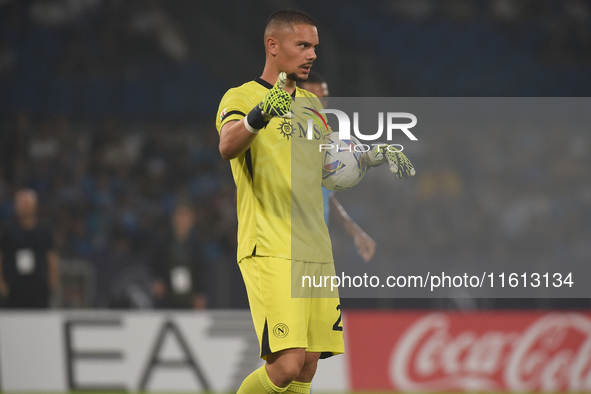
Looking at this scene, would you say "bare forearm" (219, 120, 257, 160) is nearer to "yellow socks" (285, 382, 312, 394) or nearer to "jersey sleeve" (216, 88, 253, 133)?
"jersey sleeve" (216, 88, 253, 133)

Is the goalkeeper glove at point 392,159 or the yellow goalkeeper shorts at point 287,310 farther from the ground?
the goalkeeper glove at point 392,159

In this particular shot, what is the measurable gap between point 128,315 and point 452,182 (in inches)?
160

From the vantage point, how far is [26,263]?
786cm

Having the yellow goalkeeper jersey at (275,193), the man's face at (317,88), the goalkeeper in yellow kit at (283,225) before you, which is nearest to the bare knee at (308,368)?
the goalkeeper in yellow kit at (283,225)

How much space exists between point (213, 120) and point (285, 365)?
8.95 metres

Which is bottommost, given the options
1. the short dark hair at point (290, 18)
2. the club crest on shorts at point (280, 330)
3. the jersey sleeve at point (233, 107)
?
the club crest on shorts at point (280, 330)

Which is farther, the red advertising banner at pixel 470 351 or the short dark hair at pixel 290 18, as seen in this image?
the red advertising banner at pixel 470 351

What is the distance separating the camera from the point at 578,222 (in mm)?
9227

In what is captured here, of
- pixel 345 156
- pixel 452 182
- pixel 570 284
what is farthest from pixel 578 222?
pixel 345 156

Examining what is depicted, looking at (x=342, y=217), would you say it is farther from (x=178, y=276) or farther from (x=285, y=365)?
(x=178, y=276)

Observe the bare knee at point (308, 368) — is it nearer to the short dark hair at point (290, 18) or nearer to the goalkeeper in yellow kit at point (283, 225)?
the goalkeeper in yellow kit at point (283, 225)

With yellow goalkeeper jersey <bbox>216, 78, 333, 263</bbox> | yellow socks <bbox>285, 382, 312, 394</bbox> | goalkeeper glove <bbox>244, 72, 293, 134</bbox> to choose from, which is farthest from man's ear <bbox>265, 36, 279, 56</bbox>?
yellow socks <bbox>285, 382, 312, 394</bbox>

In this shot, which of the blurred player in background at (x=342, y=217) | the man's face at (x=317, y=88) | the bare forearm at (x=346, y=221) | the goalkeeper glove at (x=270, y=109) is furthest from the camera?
the man's face at (x=317, y=88)

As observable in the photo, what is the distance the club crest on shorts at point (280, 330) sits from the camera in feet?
11.4
